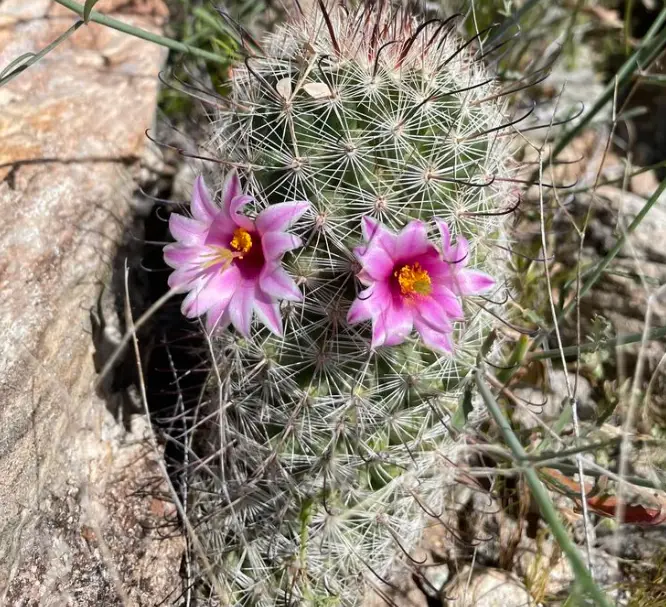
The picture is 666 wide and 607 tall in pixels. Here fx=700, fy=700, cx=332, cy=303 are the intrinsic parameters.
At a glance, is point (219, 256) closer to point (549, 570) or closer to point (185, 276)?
point (185, 276)

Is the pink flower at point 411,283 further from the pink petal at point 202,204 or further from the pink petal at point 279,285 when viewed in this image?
the pink petal at point 202,204

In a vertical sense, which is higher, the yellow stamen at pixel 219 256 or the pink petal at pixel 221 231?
the pink petal at pixel 221 231

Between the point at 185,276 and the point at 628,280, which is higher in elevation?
the point at 185,276

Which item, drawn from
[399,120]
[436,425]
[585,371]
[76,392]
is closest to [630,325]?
[585,371]

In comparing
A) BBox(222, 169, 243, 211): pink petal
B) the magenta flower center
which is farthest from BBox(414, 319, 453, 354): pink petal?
BBox(222, 169, 243, 211): pink petal

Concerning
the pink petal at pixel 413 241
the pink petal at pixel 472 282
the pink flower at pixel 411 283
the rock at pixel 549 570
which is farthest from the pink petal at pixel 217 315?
the rock at pixel 549 570

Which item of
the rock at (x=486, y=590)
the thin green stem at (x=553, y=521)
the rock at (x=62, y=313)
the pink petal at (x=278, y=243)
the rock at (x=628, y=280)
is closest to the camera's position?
the thin green stem at (x=553, y=521)

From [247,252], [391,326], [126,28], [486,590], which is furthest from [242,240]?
[486,590]
